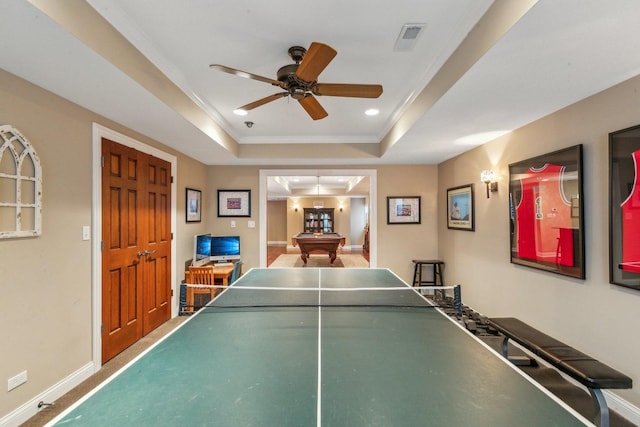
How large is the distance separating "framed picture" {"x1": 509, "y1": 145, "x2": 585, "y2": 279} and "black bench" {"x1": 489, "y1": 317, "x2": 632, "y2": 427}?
0.61 meters

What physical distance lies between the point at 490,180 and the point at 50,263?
4.10 metres

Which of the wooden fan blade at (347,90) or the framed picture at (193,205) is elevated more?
→ the wooden fan blade at (347,90)

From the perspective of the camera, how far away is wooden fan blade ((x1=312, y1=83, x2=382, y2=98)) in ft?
6.43

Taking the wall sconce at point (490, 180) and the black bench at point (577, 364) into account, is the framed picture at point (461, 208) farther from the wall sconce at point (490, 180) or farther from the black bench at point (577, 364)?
the black bench at point (577, 364)

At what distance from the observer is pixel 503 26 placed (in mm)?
1459

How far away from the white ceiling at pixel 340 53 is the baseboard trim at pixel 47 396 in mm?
2091

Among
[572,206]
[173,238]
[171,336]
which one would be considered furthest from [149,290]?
[572,206]

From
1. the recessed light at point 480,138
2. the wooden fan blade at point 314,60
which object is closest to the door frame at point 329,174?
the recessed light at point 480,138

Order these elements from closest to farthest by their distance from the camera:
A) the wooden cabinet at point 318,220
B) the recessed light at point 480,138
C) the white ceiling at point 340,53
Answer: the white ceiling at point 340,53, the recessed light at point 480,138, the wooden cabinet at point 318,220

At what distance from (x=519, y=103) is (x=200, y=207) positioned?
13.7 feet

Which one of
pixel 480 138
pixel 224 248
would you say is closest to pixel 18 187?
pixel 224 248

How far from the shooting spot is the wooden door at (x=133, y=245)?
2.62m

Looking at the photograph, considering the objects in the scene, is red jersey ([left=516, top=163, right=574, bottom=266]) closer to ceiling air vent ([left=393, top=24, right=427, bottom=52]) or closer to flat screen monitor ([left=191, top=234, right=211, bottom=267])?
ceiling air vent ([left=393, top=24, right=427, bottom=52])

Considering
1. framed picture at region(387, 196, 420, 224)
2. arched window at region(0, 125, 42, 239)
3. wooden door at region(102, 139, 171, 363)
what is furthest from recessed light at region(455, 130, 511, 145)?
arched window at region(0, 125, 42, 239)
